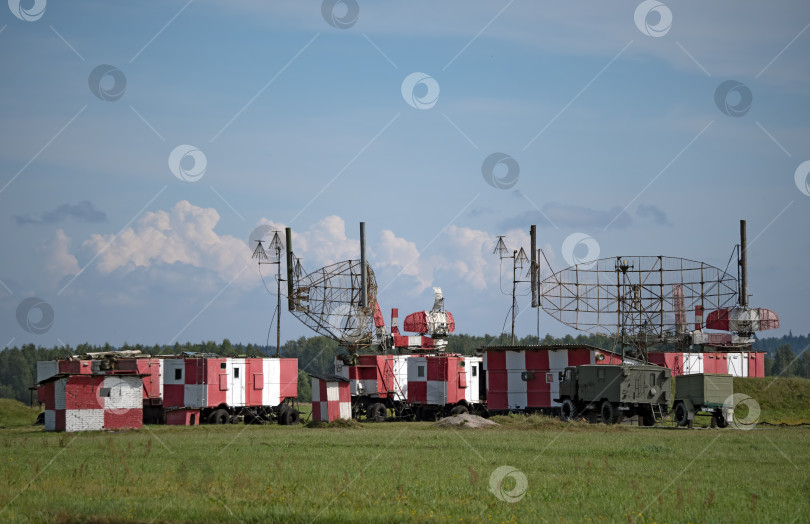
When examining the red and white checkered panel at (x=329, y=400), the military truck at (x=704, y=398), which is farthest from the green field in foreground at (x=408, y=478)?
the red and white checkered panel at (x=329, y=400)

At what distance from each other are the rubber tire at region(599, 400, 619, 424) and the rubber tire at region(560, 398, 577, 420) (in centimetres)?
197

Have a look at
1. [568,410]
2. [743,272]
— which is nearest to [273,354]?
[743,272]

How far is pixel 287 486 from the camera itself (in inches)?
765

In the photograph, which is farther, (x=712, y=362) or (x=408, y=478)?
(x=712, y=362)

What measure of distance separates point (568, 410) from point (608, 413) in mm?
3081

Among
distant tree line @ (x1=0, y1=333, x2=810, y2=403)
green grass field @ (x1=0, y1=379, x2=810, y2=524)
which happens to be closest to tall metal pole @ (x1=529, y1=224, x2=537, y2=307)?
green grass field @ (x1=0, y1=379, x2=810, y2=524)

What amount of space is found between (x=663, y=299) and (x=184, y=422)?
33466mm

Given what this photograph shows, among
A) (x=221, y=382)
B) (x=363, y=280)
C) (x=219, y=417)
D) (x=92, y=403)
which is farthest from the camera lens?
(x=363, y=280)

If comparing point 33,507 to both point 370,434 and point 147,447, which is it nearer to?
point 147,447

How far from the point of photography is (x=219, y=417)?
46500mm

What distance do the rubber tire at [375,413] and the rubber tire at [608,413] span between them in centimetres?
1396

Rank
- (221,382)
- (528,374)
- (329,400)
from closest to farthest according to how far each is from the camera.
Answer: (329,400) → (221,382) → (528,374)

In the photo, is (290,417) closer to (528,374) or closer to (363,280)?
(363,280)

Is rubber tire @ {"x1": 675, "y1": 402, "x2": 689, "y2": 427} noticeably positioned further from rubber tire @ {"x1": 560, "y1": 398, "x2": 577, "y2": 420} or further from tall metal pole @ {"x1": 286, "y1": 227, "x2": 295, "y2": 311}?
tall metal pole @ {"x1": 286, "y1": 227, "x2": 295, "y2": 311}
